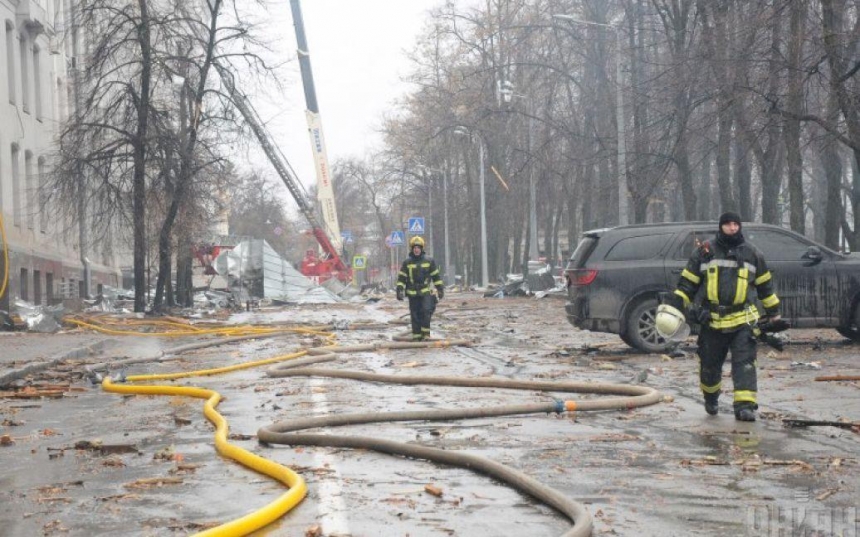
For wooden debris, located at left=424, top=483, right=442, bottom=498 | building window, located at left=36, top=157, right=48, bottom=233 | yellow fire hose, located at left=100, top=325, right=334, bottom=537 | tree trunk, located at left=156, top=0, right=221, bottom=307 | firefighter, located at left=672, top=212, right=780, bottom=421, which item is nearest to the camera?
yellow fire hose, located at left=100, top=325, right=334, bottom=537

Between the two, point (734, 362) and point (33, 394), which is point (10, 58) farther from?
point (734, 362)

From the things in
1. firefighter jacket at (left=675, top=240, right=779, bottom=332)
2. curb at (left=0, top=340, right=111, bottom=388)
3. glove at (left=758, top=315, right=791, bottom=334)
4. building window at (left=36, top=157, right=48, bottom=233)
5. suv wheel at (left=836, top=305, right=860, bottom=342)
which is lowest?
curb at (left=0, top=340, right=111, bottom=388)

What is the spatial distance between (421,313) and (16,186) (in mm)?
21228

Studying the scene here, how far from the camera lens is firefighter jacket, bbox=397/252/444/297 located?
20219 millimetres

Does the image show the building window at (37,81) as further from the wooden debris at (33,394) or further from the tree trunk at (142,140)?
the wooden debris at (33,394)

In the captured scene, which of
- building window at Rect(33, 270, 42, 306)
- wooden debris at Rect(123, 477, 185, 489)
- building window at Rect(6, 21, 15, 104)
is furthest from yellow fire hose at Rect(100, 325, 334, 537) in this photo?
building window at Rect(33, 270, 42, 306)

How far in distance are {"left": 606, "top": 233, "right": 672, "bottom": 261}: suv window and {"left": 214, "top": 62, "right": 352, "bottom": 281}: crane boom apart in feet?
64.7

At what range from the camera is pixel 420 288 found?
66.3ft

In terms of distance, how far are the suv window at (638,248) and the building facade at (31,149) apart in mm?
18790

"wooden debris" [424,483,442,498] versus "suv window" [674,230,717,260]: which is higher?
"suv window" [674,230,717,260]

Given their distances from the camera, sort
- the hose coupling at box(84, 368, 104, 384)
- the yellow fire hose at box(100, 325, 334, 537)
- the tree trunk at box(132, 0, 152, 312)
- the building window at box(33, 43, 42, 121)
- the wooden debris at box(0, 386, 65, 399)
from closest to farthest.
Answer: the yellow fire hose at box(100, 325, 334, 537) → the wooden debris at box(0, 386, 65, 399) → the hose coupling at box(84, 368, 104, 384) → the tree trunk at box(132, 0, 152, 312) → the building window at box(33, 43, 42, 121)

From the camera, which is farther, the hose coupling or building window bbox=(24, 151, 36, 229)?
building window bbox=(24, 151, 36, 229)

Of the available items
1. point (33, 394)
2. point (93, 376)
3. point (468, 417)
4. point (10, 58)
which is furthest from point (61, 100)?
point (468, 417)

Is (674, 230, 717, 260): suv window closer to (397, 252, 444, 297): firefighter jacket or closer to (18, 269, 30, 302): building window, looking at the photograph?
(397, 252, 444, 297): firefighter jacket
